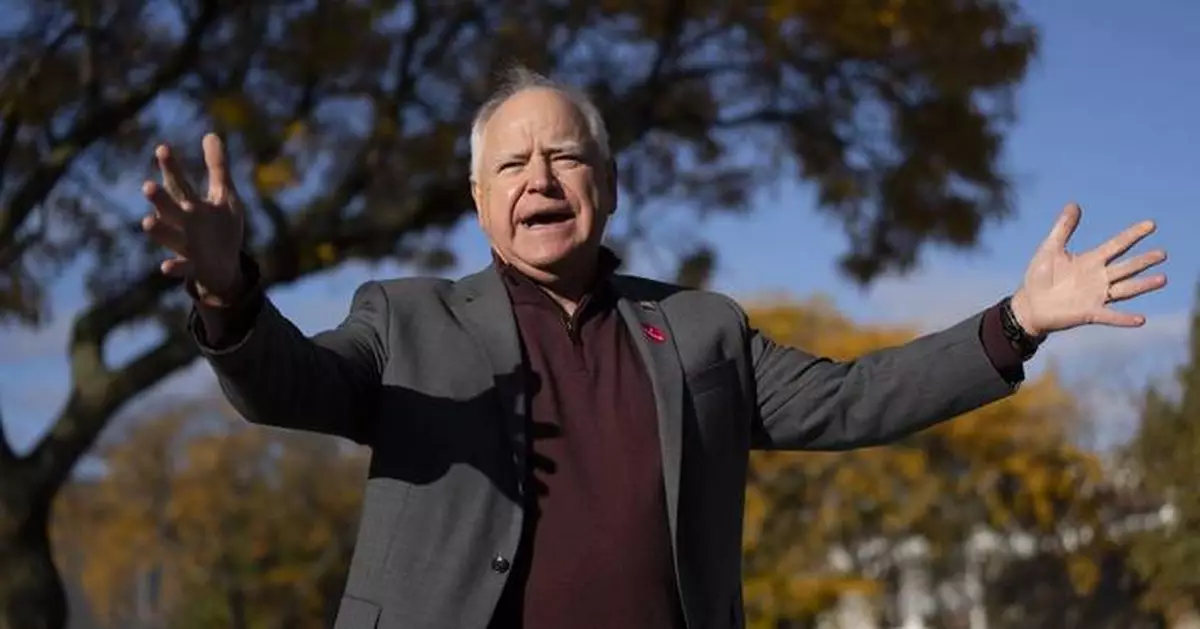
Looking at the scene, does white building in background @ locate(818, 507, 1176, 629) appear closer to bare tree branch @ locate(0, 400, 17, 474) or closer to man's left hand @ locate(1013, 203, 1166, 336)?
bare tree branch @ locate(0, 400, 17, 474)

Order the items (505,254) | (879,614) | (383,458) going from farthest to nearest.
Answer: (879,614), (505,254), (383,458)

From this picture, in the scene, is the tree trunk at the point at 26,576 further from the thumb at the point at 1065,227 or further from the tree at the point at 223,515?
the tree at the point at 223,515

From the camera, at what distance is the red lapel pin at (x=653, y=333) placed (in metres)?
2.32

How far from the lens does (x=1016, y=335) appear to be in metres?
2.32

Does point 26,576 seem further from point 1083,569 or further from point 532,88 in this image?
point 1083,569

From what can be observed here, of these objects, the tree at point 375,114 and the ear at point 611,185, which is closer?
the ear at point 611,185

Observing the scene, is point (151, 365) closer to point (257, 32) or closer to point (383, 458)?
point (257, 32)

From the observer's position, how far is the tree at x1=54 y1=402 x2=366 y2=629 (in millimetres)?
26891

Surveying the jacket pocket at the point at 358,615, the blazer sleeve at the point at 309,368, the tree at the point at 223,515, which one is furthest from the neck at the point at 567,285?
the tree at the point at 223,515

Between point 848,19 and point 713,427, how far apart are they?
6.42m

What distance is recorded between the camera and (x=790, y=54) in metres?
9.39

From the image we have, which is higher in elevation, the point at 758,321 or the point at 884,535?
the point at 758,321

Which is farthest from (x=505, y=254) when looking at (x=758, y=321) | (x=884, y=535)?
(x=884, y=535)

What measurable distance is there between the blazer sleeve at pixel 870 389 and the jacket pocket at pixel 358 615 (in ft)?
2.24
